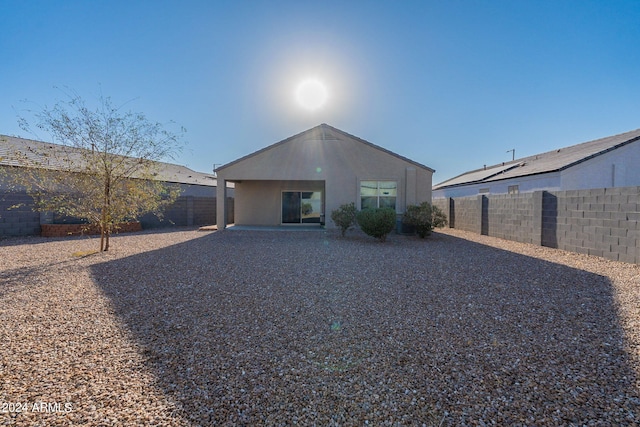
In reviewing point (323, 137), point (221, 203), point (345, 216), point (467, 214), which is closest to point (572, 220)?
point (467, 214)

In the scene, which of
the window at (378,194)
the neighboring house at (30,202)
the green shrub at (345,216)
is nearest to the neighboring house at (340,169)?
the window at (378,194)

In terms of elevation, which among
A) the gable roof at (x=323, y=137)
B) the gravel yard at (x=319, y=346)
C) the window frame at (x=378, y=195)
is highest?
the gable roof at (x=323, y=137)

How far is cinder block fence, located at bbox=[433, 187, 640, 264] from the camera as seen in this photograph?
7314 mm

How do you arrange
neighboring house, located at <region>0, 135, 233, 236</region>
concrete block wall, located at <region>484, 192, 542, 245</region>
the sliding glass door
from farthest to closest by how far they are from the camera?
the sliding glass door
concrete block wall, located at <region>484, 192, 542, 245</region>
neighboring house, located at <region>0, 135, 233, 236</region>

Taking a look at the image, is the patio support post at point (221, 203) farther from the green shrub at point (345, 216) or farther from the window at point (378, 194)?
the window at point (378, 194)

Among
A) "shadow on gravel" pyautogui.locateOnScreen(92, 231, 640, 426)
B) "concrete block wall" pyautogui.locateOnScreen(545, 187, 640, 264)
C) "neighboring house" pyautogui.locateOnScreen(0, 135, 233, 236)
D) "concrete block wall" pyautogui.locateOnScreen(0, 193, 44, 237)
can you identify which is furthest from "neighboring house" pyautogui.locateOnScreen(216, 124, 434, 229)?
"concrete block wall" pyautogui.locateOnScreen(0, 193, 44, 237)

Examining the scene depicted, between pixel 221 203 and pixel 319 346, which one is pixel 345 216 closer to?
pixel 221 203

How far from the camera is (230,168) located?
44.7 feet

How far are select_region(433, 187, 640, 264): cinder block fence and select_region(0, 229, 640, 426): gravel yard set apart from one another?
5.62 ft

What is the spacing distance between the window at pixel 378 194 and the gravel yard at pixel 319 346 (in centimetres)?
700

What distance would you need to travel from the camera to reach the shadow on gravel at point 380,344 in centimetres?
222

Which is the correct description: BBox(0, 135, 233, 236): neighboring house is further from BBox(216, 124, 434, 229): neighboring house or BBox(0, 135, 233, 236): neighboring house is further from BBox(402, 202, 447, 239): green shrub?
BBox(402, 202, 447, 239): green shrub

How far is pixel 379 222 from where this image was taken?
35.1ft

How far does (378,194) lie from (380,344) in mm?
10625
